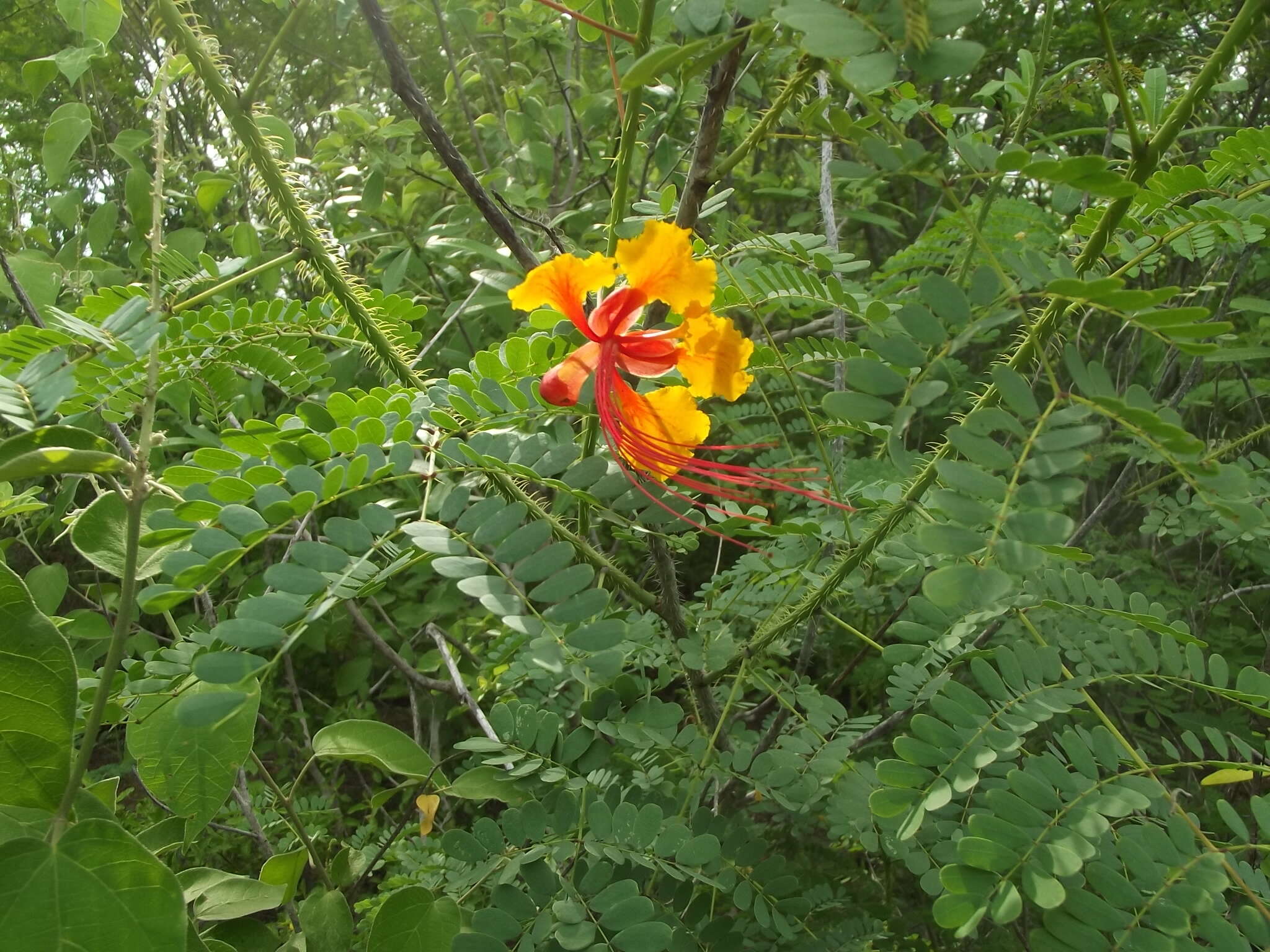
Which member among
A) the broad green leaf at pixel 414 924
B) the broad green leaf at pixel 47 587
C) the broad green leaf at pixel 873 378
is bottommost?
the broad green leaf at pixel 414 924

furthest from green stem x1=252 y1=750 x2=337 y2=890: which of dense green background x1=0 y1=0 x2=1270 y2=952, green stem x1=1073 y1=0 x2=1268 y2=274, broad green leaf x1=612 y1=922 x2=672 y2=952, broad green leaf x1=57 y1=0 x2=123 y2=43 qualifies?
green stem x1=1073 y1=0 x2=1268 y2=274

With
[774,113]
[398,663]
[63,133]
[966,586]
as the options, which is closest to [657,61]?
[774,113]

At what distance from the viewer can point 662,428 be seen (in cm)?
90

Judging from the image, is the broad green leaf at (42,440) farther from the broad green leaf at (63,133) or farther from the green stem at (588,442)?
the broad green leaf at (63,133)

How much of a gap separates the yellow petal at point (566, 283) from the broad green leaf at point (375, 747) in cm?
48

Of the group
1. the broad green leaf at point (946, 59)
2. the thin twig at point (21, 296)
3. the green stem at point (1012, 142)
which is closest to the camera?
the broad green leaf at point (946, 59)

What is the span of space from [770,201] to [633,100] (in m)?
2.18

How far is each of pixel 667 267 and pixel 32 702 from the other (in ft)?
2.00

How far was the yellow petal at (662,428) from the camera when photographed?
828 millimetres

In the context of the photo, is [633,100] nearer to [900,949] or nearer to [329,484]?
[329,484]

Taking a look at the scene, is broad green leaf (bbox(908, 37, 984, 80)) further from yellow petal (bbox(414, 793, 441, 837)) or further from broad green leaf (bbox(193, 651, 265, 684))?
yellow petal (bbox(414, 793, 441, 837))

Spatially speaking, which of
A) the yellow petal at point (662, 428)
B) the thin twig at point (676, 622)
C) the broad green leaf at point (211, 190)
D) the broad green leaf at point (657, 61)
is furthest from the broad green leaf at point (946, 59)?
the broad green leaf at point (211, 190)

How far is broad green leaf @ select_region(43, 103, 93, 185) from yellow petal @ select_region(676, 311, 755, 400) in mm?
988

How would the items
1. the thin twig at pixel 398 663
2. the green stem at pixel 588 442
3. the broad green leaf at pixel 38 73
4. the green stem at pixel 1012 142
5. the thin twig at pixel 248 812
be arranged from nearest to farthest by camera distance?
the green stem at pixel 1012 142, the green stem at pixel 588 442, the broad green leaf at pixel 38 73, the thin twig at pixel 248 812, the thin twig at pixel 398 663
